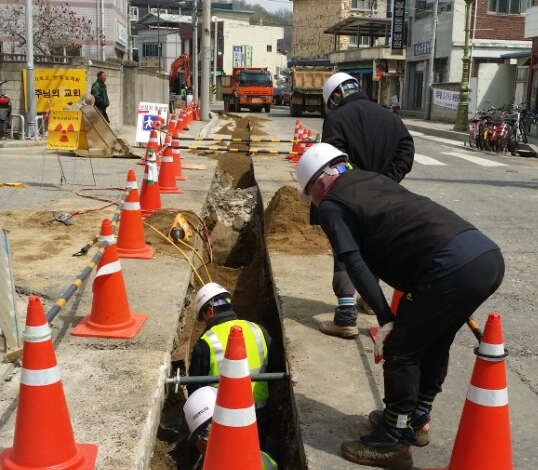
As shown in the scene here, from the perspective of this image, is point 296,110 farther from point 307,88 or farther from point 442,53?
point 442,53

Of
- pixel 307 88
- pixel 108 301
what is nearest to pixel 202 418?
pixel 108 301

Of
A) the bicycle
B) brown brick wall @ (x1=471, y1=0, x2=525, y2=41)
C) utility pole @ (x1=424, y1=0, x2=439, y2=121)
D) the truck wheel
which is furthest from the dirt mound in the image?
brown brick wall @ (x1=471, y1=0, x2=525, y2=41)

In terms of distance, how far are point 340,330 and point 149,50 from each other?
8310 cm

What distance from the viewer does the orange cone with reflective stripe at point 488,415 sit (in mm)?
2812

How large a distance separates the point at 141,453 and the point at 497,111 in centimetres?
2116

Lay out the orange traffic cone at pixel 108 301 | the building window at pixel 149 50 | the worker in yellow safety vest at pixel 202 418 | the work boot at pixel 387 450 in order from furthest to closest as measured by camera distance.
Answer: the building window at pixel 149 50 → the orange traffic cone at pixel 108 301 → the worker in yellow safety vest at pixel 202 418 → the work boot at pixel 387 450

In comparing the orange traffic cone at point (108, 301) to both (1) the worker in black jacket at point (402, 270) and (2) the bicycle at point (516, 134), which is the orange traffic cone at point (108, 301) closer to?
(1) the worker in black jacket at point (402, 270)

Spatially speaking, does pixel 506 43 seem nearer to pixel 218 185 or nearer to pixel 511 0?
pixel 511 0

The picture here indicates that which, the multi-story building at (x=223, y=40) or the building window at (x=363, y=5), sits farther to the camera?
the multi-story building at (x=223, y=40)

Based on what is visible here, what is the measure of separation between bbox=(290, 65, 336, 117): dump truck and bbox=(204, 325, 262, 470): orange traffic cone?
111ft

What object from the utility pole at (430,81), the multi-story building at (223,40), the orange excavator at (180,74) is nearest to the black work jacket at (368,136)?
the utility pole at (430,81)

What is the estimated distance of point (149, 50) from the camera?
273ft

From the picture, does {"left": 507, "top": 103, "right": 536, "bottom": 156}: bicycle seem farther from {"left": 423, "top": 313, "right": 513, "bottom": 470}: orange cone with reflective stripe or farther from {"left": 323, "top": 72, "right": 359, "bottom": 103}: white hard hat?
{"left": 423, "top": 313, "right": 513, "bottom": 470}: orange cone with reflective stripe

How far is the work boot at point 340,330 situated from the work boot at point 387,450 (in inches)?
60.0
